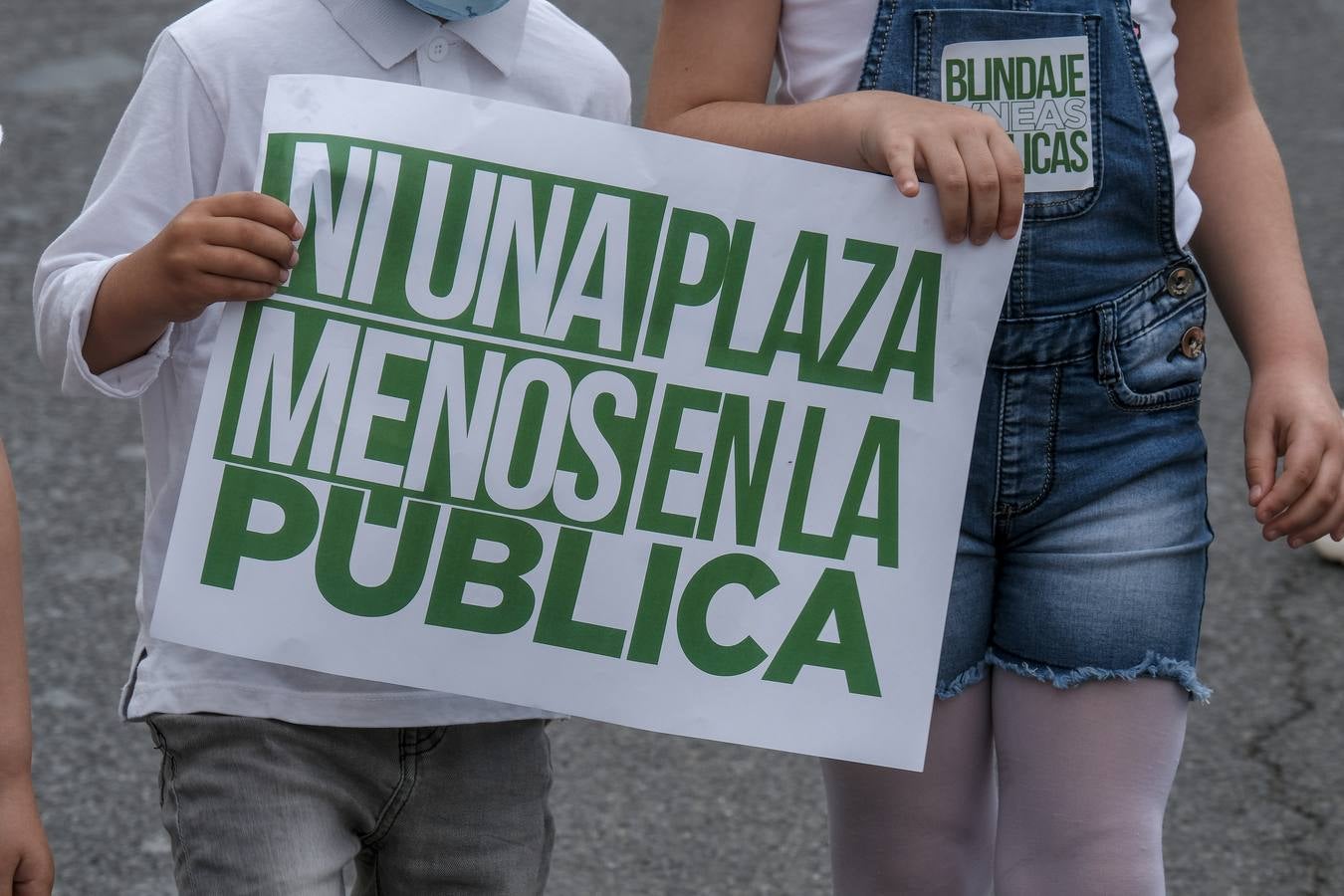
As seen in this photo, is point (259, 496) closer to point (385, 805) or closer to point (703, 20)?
point (385, 805)

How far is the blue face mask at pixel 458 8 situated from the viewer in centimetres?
150

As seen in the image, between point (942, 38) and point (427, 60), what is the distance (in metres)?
0.43

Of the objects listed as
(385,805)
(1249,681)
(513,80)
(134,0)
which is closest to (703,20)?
(513,80)

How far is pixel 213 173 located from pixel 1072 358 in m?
0.73

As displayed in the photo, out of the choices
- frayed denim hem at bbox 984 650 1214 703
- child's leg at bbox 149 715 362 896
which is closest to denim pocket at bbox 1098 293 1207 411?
frayed denim hem at bbox 984 650 1214 703

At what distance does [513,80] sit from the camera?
1.57m

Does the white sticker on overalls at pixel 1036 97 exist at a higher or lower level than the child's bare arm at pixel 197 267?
higher

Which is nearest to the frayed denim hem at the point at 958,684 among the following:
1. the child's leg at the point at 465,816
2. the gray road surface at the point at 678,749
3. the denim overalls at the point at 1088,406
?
the denim overalls at the point at 1088,406

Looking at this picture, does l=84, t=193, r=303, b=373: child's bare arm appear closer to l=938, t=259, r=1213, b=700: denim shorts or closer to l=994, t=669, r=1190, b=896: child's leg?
l=938, t=259, r=1213, b=700: denim shorts

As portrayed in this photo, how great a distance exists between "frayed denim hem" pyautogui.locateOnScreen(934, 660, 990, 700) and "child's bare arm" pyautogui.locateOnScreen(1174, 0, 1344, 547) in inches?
10.8

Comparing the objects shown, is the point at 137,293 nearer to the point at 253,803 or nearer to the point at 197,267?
the point at 197,267

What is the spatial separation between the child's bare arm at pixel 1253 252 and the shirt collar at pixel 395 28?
601 millimetres

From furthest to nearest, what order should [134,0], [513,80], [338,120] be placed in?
[134,0]
[513,80]
[338,120]

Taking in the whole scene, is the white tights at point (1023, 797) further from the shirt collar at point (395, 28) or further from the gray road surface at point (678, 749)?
the gray road surface at point (678, 749)
